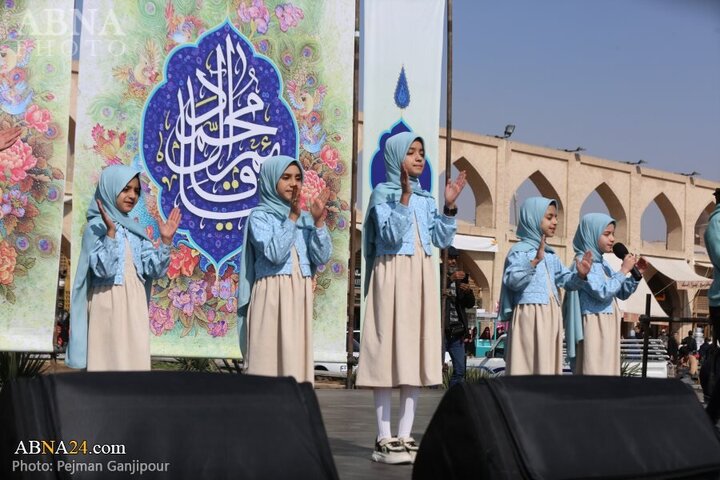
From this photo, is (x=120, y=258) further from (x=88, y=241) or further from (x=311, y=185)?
(x=311, y=185)

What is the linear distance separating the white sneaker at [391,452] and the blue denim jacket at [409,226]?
97 cm

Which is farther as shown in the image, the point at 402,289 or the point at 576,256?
the point at 576,256

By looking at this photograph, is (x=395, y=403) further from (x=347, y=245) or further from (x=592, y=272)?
(x=592, y=272)

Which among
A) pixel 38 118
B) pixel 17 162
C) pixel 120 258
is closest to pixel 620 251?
pixel 120 258

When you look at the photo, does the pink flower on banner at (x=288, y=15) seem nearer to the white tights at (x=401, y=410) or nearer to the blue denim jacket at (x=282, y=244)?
the blue denim jacket at (x=282, y=244)

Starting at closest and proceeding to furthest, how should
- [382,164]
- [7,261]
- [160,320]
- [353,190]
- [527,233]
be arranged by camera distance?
1. [527,233]
2. [7,261]
3. [160,320]
4. [382,164]
5. [353,190]

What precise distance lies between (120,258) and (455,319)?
5460mm

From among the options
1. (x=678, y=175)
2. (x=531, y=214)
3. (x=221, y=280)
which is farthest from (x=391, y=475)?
(x=678, y=175)

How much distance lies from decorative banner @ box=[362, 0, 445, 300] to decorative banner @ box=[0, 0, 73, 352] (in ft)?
8.72

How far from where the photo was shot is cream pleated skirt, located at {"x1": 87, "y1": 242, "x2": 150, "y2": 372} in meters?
6.09

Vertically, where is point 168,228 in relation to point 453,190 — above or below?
below

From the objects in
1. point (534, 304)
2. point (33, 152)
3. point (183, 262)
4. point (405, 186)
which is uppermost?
point (33, 152)

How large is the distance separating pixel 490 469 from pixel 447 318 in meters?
8.45

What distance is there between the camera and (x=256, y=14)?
34.3ft
